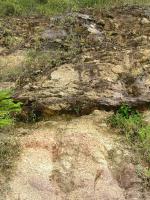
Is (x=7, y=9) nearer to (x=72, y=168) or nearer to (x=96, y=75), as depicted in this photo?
(x=96, y=75)

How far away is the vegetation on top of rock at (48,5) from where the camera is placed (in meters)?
12.5

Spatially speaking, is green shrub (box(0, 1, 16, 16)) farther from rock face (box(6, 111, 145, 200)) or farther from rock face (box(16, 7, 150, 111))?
rock face (box(6, 111, 145, 200))

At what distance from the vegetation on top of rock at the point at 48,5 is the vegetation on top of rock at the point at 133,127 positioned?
16.2 ft

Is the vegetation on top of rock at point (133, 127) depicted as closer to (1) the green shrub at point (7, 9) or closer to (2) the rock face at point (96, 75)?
(2) the rock face at point (96, 75)

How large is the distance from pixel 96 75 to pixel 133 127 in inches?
52.2

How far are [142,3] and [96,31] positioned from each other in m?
2.31

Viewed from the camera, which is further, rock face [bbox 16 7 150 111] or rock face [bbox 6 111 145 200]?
rock face [bbox 16 7 150 111]

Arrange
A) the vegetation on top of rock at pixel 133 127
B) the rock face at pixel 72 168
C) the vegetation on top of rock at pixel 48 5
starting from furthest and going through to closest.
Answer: the vegetation on top of rock at pixel 48 5, the vegetation on top of rock at pixel 133 127, the rock face at pixel 72 168

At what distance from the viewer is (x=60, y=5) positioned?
13109 mm

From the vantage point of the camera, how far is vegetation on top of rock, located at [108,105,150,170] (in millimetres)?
7289

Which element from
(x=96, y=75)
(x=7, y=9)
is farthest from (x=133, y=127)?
(x=7, y=9)

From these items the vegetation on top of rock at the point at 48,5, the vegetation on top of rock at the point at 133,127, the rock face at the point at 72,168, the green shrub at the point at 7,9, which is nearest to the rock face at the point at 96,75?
the vegetation on top of rock at the point at 133,127

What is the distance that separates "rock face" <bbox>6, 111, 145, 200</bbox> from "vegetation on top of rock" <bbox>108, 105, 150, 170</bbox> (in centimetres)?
22

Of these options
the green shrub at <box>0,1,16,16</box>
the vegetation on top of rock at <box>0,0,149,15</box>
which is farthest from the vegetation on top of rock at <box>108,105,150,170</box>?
the green shrub at <box>0,1,16,16</box>
